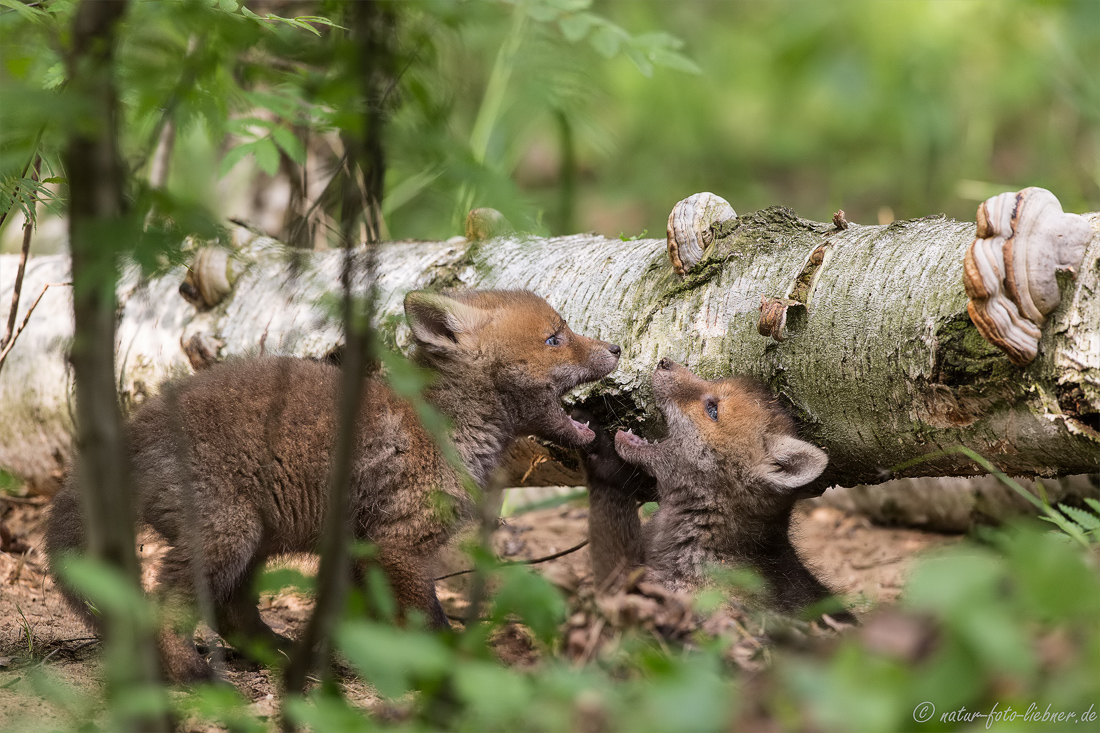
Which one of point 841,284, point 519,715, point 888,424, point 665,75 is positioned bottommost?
point 519,715

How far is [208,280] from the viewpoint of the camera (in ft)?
14.9

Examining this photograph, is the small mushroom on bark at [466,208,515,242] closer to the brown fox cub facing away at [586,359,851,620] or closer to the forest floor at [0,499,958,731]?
the brown fox cub facing away at [586,359,851,620]

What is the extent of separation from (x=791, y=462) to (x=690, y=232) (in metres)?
1.02

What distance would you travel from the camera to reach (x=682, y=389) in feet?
12.2

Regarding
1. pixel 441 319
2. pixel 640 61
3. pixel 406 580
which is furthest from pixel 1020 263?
pixel 406 580

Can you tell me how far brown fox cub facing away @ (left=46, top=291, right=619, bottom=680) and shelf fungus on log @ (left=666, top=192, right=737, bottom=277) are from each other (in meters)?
0.48

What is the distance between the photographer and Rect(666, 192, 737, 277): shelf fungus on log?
3.74 m

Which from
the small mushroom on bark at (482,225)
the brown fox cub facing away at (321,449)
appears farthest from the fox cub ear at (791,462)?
the small mushroom on bark at (482,225)

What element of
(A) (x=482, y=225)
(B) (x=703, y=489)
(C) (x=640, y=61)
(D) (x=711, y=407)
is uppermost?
(C) (x=640, y=61)

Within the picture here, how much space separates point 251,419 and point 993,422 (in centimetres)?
255

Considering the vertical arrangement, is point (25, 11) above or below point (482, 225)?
above

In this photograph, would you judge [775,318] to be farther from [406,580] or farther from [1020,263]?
[406,580]

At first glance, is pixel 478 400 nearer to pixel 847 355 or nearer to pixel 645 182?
pixel 847 355

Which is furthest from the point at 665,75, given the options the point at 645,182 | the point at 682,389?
the point at 682,389
